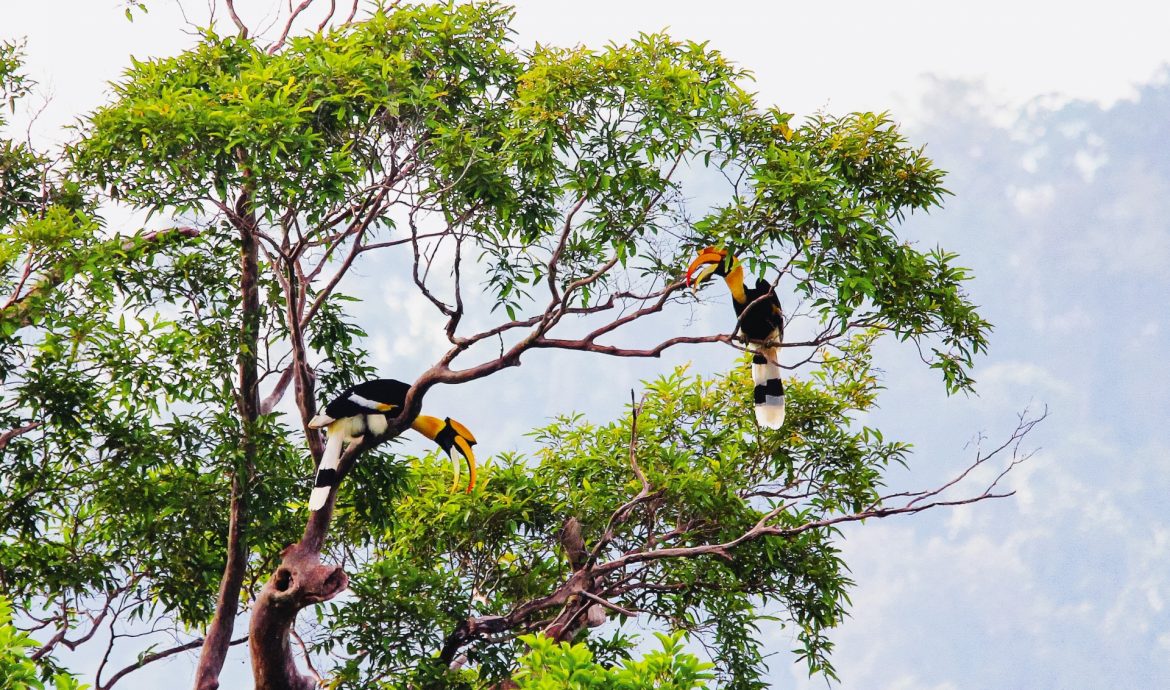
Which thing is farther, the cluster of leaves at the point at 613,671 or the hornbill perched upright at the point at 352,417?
the hornbill perched upright at the point at 352,417

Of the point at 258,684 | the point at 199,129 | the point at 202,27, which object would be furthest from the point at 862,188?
the point at 258,684

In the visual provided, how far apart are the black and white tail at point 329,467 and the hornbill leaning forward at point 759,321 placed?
2628 mm

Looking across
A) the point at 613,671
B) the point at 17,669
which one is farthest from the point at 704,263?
the point at 17,669

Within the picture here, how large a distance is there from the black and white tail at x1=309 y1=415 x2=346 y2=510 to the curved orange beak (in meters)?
2.58

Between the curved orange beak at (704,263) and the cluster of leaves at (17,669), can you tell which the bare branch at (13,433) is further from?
the curved orange beak at (704,263)

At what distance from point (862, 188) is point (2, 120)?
669 centimetres

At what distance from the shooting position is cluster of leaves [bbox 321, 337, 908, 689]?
9742 millimetres

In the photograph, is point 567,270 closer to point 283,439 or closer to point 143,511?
point 283,439

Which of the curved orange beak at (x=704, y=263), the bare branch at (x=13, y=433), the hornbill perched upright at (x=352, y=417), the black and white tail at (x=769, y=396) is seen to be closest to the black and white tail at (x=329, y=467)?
the hornbill perched upright at (x=352, y=417)

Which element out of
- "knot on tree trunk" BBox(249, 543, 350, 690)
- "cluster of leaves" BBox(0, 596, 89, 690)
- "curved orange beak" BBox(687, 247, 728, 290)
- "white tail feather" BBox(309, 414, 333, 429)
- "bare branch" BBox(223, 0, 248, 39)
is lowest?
"cluster of leaves" BBox(0, 596, 89, 690)

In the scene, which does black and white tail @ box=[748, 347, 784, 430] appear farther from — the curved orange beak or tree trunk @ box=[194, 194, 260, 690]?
tree trunk @ box=[194, 194, 260, 690]

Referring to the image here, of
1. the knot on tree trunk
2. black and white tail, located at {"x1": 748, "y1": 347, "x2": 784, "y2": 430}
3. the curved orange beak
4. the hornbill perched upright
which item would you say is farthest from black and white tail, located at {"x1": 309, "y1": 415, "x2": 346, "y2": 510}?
black and white tail, located at {"x1": 748, "y1": 347, "x2": 784, "y2": 430}

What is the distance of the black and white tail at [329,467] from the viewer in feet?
28.7

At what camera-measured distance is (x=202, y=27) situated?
9.27 metres
